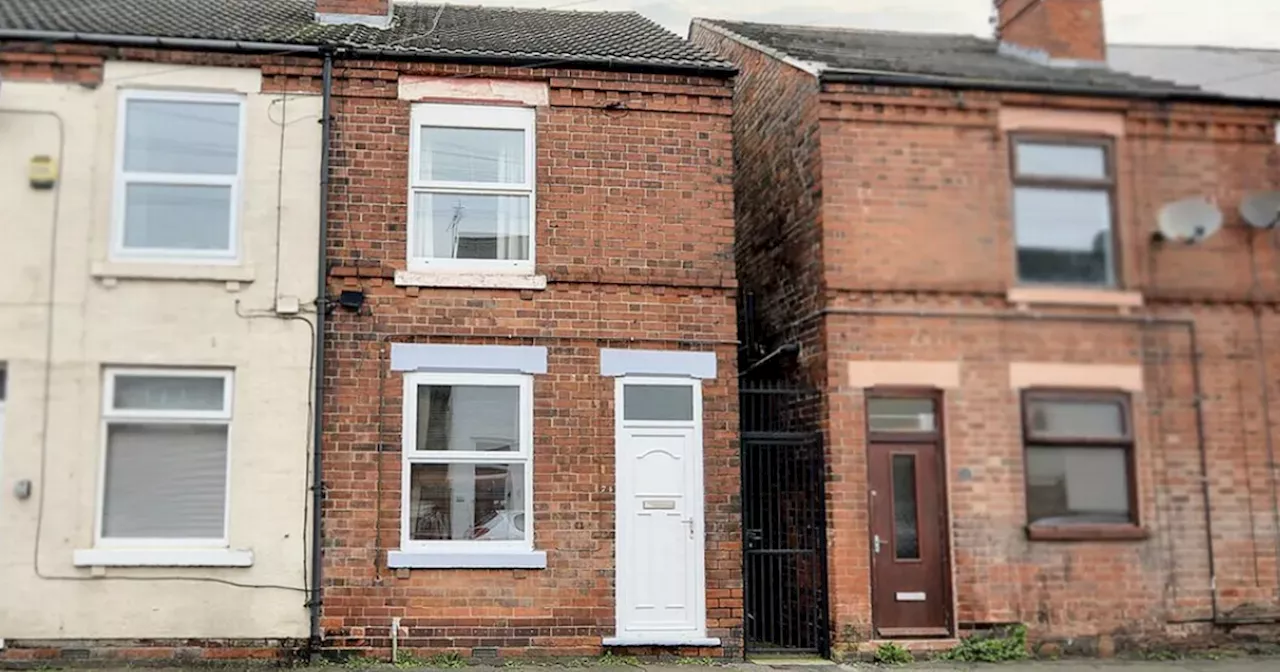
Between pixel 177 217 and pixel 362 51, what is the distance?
226 cm

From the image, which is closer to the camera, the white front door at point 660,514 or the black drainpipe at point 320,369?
the black drainpipe at point 320,369

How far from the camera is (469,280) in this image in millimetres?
8609

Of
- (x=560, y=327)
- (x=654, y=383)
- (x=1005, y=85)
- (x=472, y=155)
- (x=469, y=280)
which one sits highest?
(x=1005, y=85)

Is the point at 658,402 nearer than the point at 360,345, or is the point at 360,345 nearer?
the point at 360,345

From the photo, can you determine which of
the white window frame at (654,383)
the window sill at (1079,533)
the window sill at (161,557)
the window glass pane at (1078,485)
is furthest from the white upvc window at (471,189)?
the window sill at (1079,533)

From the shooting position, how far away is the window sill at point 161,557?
7871 mm

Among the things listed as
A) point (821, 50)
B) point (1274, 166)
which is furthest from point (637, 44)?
point (1274, 166)

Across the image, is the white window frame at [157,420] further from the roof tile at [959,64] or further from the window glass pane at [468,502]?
the roof tile at [959,64]

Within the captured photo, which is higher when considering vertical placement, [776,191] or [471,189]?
[776,191]

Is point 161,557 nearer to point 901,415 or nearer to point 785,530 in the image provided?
point 785,530

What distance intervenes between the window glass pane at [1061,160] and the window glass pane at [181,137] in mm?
7532

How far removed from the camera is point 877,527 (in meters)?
8.78

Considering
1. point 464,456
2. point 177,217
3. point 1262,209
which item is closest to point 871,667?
point 464,456

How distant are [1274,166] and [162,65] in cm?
1073
